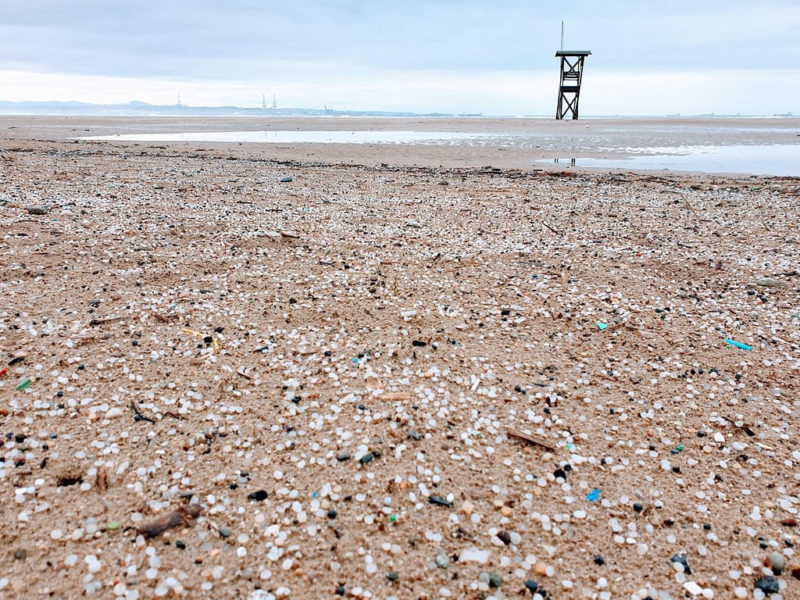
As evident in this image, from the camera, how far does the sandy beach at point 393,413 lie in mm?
2650

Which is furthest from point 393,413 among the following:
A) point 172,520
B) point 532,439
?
point 172,520

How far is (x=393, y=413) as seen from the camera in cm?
383

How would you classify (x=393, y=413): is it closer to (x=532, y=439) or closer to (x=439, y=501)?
(x=439, y=501)

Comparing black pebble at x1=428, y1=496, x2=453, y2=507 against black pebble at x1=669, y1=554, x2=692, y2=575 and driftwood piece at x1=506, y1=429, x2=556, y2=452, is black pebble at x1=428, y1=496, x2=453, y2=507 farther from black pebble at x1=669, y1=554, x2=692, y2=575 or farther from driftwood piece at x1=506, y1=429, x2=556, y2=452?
black pebble at x1=669, y1=554, x2=692, y2=575

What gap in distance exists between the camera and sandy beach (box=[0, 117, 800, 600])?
2650 millimetres

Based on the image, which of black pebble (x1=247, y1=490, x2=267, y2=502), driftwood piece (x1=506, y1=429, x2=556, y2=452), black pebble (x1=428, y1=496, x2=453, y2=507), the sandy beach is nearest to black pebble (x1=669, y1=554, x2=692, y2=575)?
the sandy beach

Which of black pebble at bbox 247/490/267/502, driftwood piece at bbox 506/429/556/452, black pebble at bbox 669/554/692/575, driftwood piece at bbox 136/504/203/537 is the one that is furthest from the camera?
driftwood piece at bbox 506/429/556/452

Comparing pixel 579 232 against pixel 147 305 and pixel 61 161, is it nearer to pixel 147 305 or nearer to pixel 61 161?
pixel 147 305

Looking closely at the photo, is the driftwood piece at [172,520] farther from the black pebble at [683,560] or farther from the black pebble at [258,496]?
the black pebble at [683,560]

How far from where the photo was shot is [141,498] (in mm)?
2980

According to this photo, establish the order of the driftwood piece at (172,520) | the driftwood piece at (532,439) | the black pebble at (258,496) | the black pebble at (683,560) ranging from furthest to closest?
the driftwood piece at (532,439) → the black pebble at (258,496) → the driftwood piece at (172,520) → the black pebble at (683,560)

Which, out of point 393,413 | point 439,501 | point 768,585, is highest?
point 393,413

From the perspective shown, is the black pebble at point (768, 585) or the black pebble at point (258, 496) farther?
the black pebble at point (258, 496)

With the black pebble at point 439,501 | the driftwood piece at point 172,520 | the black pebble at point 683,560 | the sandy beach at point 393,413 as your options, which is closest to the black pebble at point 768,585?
the sandy beach at point 393,413
